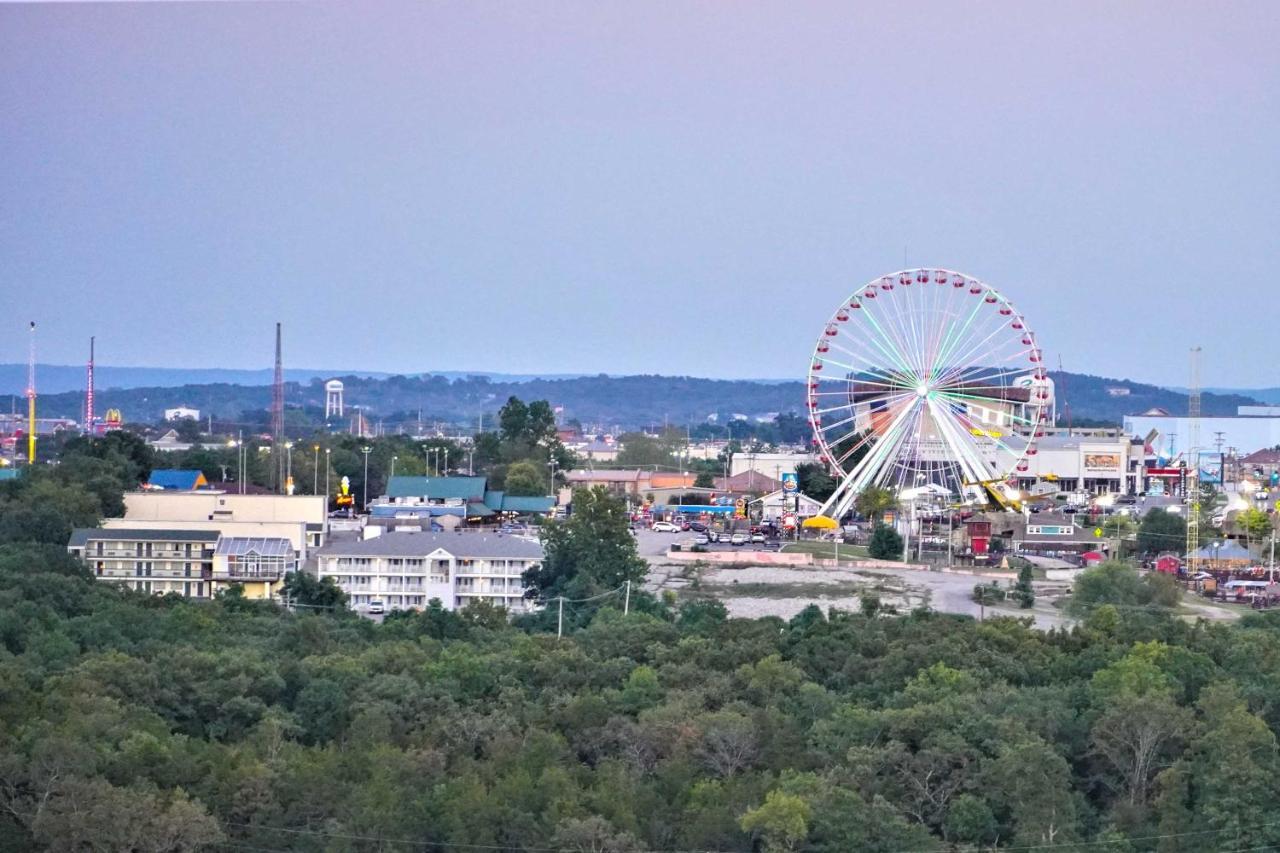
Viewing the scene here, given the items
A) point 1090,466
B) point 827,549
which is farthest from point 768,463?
point 827,549

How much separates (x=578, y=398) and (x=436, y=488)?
13092 cm

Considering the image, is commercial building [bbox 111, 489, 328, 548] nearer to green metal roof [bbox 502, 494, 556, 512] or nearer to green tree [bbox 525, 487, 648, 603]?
green tree [bbox 525, 487, 648, 603]

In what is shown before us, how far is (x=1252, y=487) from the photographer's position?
45.1 meters

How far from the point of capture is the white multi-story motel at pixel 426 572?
88.0 ft

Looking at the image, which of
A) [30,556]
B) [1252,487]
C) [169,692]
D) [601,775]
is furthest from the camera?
[1252,487]

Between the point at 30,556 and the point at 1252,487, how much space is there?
2772 centimetres

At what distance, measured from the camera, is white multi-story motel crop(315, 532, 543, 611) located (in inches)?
1056

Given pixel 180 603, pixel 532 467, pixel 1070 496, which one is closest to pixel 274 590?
pixel 180 603

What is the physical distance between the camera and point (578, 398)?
6772 inches

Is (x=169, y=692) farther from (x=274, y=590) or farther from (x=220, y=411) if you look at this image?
(x=220, y=411)

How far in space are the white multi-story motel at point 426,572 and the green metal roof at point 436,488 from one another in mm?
12951

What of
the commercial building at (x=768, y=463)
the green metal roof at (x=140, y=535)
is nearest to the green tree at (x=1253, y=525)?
the commercial building at (x=768, y=463)

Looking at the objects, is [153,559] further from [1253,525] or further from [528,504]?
[1253,525]

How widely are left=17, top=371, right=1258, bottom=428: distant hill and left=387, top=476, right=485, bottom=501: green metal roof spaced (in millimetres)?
92501
